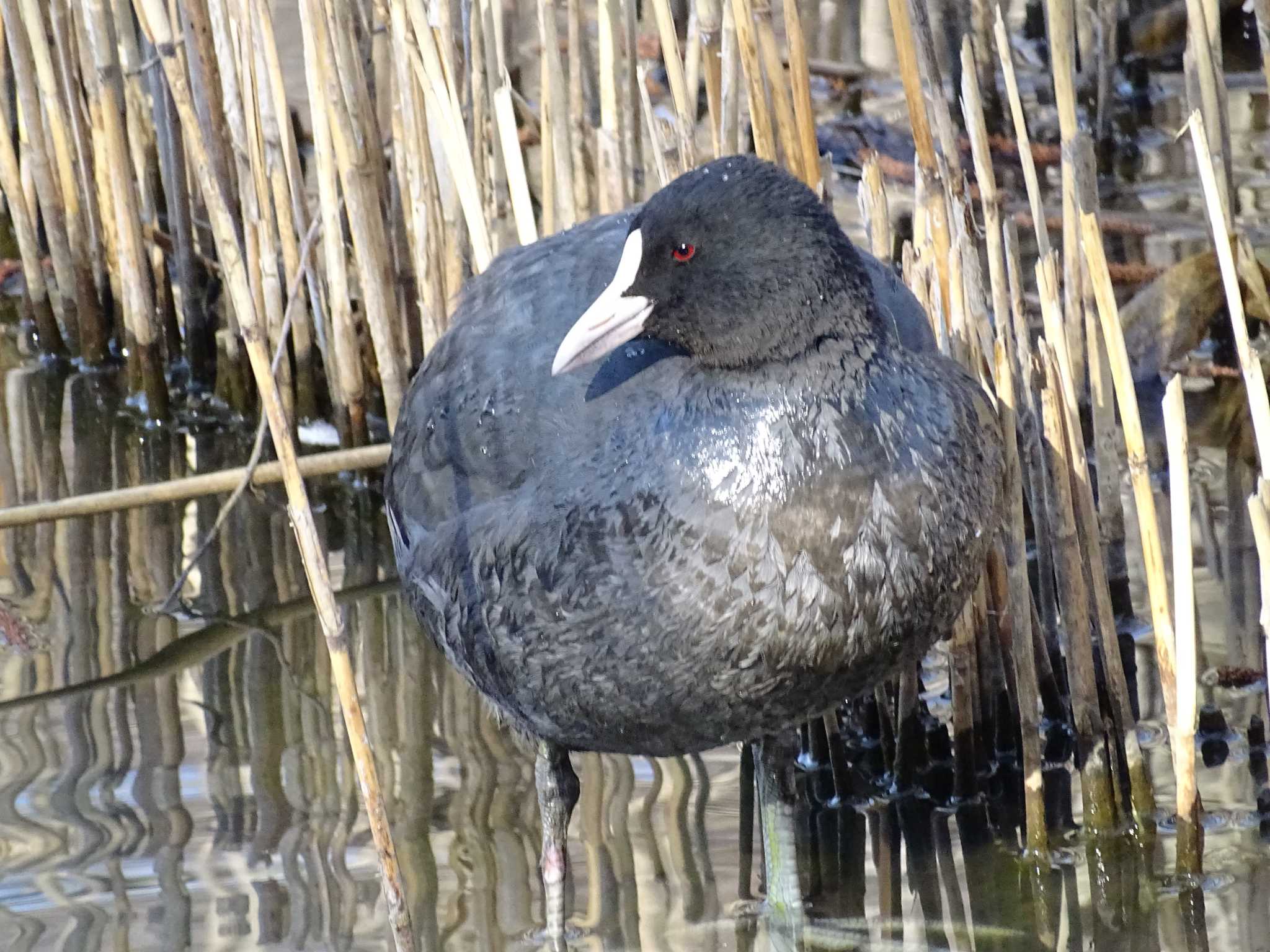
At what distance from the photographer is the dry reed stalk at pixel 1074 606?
2.71 m

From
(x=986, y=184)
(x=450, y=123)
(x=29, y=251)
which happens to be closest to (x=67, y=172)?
(x=29, y=251)

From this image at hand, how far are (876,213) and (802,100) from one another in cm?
23

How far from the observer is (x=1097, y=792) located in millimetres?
2846

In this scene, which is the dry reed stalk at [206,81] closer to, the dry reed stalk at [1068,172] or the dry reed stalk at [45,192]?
the dry reed stalk at [45,192]

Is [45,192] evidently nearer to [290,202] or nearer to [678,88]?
[290,202]

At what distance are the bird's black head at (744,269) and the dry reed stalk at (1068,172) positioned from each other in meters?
0.49

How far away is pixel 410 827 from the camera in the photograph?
3.00 m

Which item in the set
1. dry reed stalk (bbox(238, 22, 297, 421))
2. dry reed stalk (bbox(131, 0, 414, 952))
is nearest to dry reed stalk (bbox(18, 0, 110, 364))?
dry reed stalk (bbox(238, 22, 297, 421))

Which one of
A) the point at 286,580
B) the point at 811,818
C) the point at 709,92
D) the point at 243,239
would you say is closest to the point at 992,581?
the point at 811,818

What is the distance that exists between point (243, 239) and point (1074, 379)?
2039mm

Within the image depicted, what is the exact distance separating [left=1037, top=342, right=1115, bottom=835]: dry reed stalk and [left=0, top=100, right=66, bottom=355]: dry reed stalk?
2815 millimetres

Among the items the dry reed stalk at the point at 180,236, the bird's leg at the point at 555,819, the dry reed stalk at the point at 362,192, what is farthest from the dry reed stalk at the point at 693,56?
the dry reed stalk at the point at 180,236

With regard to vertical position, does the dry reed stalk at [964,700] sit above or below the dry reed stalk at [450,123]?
below

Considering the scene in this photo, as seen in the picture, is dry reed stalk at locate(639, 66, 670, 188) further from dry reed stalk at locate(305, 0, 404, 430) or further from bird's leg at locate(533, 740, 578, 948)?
bird's leg at locate(533, 740, 578, 948)
